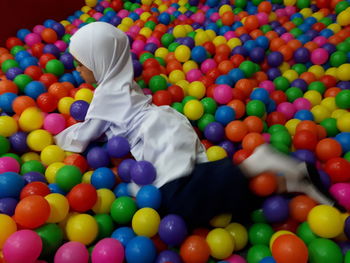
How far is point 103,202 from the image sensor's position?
4.22 feet

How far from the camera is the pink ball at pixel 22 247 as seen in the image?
1003 mm

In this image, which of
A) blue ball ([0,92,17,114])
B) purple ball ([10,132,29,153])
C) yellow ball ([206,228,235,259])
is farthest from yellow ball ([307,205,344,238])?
blue ball ([0,92,17,114])

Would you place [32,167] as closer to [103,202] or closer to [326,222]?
[103,202]

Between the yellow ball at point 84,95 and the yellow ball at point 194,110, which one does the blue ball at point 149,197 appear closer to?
the yellow ball at point 194,110

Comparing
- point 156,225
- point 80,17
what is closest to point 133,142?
point 156,225

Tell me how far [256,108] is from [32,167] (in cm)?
95

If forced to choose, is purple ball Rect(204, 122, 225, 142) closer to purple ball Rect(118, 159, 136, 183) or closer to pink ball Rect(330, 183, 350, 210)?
purple ball Rect(118, 159, 136, 183)

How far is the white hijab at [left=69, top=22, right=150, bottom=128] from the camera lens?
4.93ft

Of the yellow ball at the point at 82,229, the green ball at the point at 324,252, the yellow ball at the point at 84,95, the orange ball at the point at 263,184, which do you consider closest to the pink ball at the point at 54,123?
the yellow ball at the point at 84,95

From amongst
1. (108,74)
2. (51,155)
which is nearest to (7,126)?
(51,155)

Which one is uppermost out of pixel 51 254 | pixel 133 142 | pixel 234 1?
pixel 234 1

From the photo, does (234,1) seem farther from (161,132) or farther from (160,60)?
(161,132)

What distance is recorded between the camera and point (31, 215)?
1084 millimetres

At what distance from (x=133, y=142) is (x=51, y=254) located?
0.52 m
